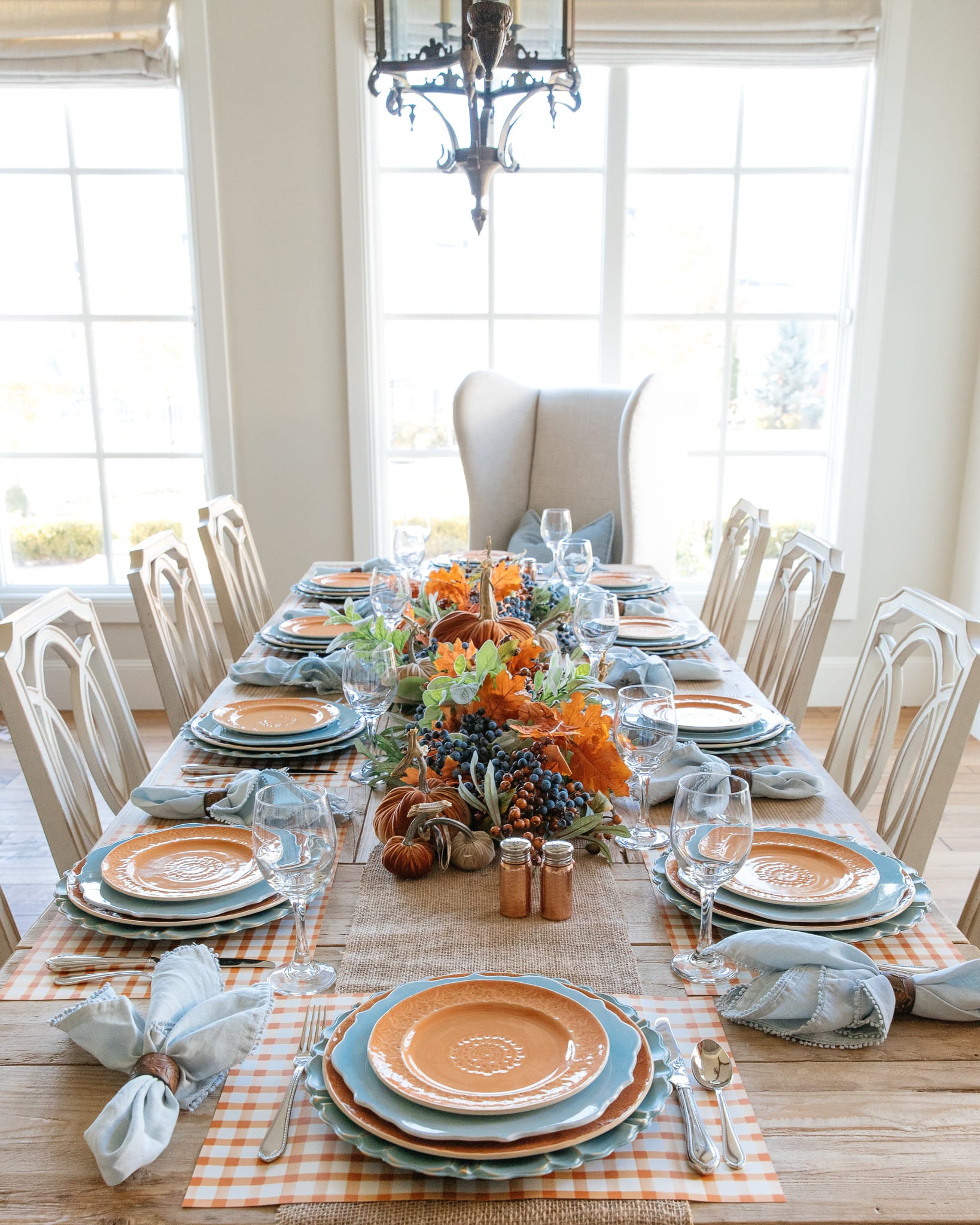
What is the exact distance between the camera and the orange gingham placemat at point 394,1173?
69 centimetres

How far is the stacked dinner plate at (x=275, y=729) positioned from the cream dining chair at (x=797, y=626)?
2.96 ft

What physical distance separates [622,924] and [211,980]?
1.27 feet

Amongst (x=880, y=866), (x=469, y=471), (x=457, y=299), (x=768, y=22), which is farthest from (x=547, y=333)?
(x=880, y=866)

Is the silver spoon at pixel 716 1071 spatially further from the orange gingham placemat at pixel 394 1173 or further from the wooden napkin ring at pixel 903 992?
the wooden napkin ring at pixel 903 992

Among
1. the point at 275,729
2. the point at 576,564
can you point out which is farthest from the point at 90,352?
the point at 275,729

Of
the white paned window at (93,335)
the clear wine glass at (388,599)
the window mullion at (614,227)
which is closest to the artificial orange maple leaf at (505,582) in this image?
the clear wine glass at (388,599)

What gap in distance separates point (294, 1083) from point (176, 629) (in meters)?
1.46

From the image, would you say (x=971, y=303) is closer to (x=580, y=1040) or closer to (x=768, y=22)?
(x=768, y=22)

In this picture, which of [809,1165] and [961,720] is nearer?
[809,1165]

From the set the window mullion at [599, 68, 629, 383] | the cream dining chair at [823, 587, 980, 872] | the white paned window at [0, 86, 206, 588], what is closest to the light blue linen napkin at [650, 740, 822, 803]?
the cream dining chair at [823, 587, 980, 872]

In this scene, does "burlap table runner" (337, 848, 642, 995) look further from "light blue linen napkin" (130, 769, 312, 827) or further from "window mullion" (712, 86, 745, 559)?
"window mullion" (712, 86, 745, 559)

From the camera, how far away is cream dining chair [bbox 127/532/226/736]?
1.95m

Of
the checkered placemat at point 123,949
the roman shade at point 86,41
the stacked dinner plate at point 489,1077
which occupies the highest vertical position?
the roman shade at point 86,41

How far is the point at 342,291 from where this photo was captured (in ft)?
11.5
